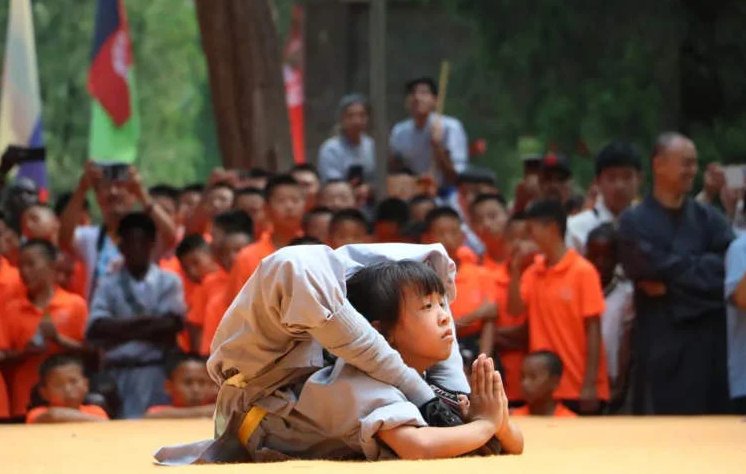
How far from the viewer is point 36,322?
12.1 metres

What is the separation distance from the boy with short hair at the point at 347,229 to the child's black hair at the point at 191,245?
1.00m

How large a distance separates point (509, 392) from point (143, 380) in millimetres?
2126

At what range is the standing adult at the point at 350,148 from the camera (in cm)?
1594

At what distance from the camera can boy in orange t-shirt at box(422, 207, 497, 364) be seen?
11.6 metres

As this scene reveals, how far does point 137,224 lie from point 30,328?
934 mm

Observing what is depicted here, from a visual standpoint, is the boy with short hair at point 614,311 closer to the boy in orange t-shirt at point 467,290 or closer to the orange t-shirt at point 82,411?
the boy in orange t-shirt at point 467,290

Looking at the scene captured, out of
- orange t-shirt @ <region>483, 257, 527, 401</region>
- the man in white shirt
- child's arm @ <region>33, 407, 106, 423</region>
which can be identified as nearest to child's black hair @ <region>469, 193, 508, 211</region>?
the man in white shirt

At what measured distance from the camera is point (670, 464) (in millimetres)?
6820

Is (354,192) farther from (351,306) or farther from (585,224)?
(351,306)

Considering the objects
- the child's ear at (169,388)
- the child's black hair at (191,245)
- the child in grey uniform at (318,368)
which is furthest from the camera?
the child's black hair at (191,245)

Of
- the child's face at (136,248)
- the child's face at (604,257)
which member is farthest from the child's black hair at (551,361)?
the child's face at (136,248)

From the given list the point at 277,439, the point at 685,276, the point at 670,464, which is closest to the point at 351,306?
the point at 277,439

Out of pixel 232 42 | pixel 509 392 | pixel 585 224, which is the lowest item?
pixel 509 392

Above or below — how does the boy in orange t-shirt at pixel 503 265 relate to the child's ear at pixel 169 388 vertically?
above
